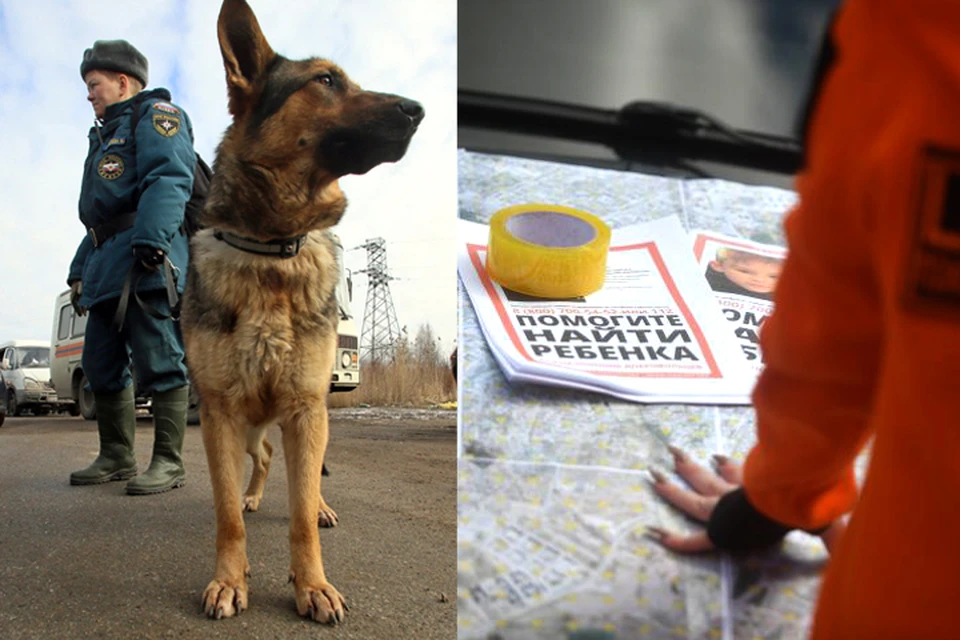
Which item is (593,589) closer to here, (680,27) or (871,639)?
(871,639)

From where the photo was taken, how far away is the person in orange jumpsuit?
55 centimetres

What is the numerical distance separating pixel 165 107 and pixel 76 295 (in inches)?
41.4

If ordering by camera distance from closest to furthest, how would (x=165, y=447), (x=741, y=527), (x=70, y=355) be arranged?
(x=741, y=527)
(x=165, y=447)
(x=70, y=355)

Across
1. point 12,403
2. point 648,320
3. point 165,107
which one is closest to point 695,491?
point 648,320

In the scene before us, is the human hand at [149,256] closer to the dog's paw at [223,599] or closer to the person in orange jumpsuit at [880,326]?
the dog's paw at [223,599]

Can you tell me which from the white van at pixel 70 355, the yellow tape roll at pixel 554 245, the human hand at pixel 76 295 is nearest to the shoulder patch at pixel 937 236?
the yellow tape roll at pixel 554 245

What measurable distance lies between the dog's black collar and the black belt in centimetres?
55

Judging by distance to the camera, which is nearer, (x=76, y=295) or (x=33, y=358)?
(x=76, y=295)

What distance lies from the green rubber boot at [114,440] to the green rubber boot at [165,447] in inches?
10.6

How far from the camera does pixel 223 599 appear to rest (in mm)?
1620

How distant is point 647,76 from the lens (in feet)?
3.01

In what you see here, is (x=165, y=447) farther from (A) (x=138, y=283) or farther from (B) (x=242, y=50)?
(B) (x=242, y=50)

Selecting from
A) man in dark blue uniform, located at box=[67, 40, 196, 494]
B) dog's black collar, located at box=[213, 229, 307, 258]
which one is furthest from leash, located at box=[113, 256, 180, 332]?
dog's black collar, located at box=[213, 229, 307, 258]

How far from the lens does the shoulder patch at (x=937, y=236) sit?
1.79 feet
